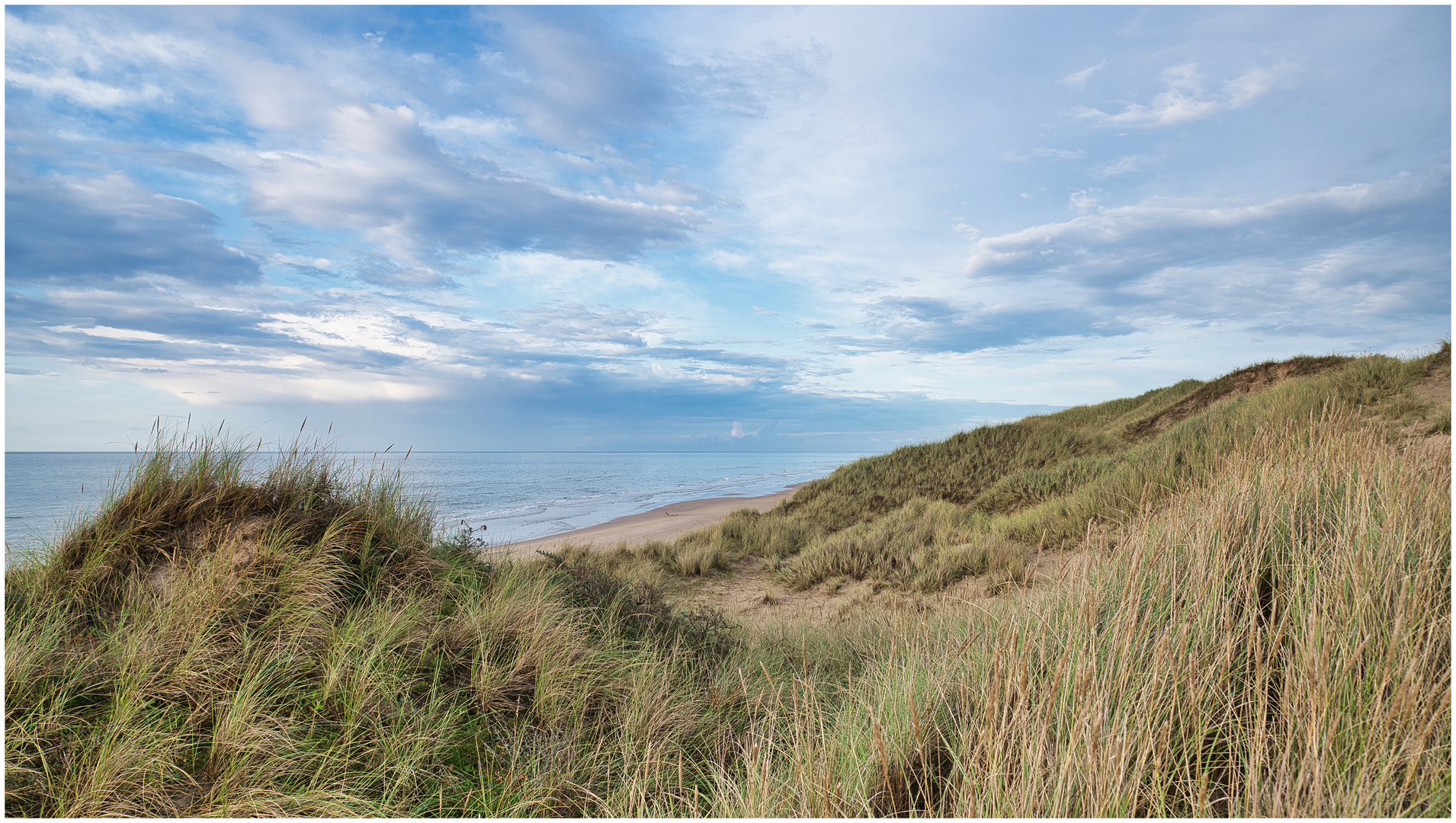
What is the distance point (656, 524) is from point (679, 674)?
16.1 m

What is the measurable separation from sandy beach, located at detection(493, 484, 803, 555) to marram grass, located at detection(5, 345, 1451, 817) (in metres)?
8.68

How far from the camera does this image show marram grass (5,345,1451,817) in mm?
2484

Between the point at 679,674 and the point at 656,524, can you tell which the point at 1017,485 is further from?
the point at 679,674

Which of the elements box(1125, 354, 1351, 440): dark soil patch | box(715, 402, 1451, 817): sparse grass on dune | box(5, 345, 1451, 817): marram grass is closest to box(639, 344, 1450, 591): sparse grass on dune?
box(1125, 354, 1351, 440): dark soil patch

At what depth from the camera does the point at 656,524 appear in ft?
69.1

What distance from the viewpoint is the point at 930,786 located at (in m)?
2.87

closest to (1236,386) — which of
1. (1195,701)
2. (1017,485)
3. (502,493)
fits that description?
(1017,485)

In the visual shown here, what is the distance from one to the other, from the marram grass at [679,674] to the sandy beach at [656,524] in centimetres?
868

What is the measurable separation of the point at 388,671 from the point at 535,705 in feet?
2.92

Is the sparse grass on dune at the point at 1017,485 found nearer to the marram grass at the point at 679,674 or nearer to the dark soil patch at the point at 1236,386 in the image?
the dark soil patch at the point at 1236,386

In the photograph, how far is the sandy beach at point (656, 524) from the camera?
16891 mm

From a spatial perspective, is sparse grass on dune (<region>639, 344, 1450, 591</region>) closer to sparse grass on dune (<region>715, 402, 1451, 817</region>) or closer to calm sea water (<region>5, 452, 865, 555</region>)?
sparse grass on dune (<region>715, 402, 1451, 817</region>)

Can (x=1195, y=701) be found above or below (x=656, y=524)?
above

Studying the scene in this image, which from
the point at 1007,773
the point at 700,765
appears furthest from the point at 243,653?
the point at 1007,773
